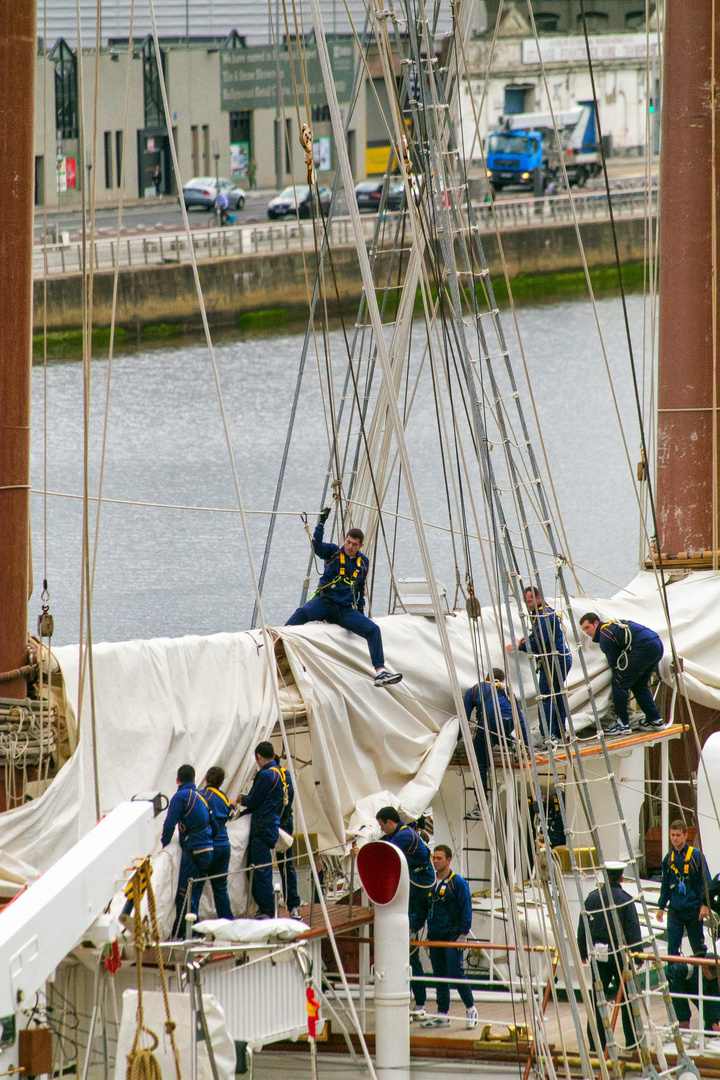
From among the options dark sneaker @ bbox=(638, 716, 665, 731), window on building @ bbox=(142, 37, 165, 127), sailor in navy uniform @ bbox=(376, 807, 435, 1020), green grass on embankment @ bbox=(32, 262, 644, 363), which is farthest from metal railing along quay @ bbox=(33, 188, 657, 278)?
sailor in navy uniform @ bbox=(376, 807, 435, 1020)

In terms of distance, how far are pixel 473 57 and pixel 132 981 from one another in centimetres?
4980

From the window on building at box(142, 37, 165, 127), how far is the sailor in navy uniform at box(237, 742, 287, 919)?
3419cm

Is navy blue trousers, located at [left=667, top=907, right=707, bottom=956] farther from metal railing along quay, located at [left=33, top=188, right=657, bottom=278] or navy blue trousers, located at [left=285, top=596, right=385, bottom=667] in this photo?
metal railing along quay, located at [left=33, top=188, right=657, bottom=278]

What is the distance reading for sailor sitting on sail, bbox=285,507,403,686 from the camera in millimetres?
11828

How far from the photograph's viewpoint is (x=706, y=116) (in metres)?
15.1

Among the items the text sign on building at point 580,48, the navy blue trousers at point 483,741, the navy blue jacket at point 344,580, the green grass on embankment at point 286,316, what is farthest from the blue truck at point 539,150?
the navy blue trousers at point 483,741

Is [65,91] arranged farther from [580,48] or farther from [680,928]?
[680,928]

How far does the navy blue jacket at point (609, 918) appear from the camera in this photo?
33.7ft

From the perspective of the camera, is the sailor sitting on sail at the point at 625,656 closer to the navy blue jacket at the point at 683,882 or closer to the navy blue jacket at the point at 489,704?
the navy blue jacket at the point at 489,704

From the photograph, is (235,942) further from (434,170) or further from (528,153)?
(528,153)

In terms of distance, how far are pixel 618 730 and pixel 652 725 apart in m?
0.35

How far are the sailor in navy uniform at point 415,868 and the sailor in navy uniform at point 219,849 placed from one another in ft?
3.70

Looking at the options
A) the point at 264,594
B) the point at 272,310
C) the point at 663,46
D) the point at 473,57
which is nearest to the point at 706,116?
the point at 663,46

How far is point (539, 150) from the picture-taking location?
165ft
